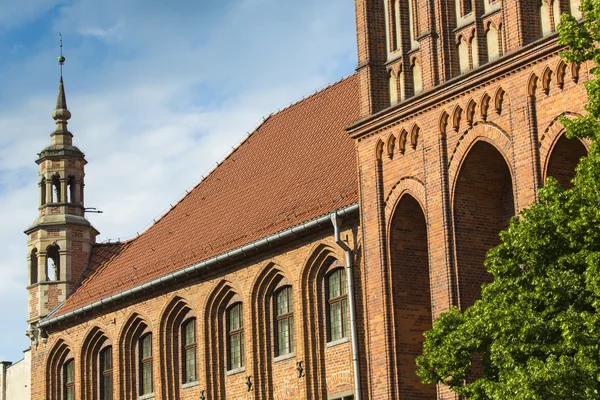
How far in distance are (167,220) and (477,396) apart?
20.0 m

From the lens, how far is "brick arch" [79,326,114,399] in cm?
3969

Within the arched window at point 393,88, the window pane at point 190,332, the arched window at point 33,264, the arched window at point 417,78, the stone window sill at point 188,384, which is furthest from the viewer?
the arched window at point 33,264

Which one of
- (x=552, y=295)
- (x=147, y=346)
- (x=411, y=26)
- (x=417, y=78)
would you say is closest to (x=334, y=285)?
(x=417, y=78)

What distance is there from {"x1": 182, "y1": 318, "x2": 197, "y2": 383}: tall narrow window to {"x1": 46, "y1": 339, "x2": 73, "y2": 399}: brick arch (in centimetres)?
554

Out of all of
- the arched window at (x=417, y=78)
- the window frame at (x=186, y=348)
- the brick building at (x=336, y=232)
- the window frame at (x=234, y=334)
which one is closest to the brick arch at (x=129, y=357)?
the brick building at (x=336, y=232)

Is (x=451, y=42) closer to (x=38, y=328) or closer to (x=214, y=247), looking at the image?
(x=214, y=247)

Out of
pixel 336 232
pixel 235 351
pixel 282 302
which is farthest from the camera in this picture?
pixel 235 351

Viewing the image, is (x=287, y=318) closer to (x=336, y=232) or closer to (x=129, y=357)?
(x=336, y=232)

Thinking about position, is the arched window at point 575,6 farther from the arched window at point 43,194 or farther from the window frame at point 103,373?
the arched window at point 43,194

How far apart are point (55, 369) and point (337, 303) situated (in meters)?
12.4

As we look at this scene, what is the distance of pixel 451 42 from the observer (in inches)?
1112

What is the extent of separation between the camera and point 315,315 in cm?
3212

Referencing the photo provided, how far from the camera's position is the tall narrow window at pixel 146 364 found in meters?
37.8

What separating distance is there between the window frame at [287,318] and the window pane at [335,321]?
1.27 m
